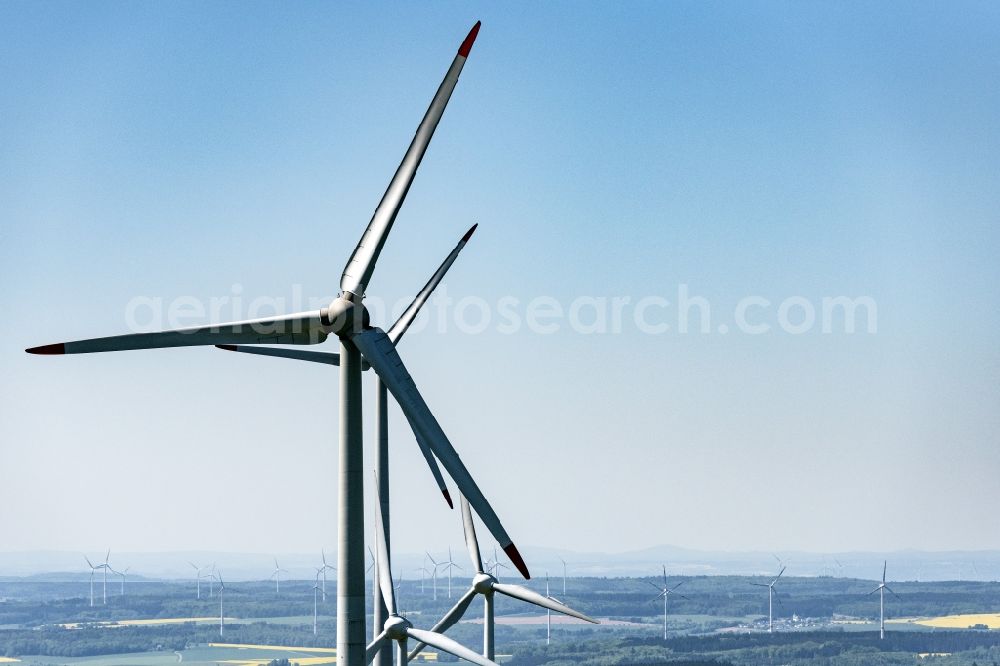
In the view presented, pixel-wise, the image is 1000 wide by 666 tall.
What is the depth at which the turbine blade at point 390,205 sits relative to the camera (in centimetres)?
3628

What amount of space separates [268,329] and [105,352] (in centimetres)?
→ 436

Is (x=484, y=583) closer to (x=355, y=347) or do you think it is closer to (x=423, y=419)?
(x=355, y=347)

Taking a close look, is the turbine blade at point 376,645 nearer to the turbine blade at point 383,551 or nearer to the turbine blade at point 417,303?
the turbine blade at point 383,551

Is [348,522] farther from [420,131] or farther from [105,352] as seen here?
[420,131]

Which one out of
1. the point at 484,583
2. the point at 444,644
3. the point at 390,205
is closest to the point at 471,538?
the point at 484,583

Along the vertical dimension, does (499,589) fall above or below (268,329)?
below

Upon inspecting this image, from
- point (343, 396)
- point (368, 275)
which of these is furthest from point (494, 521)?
point (368, 275)

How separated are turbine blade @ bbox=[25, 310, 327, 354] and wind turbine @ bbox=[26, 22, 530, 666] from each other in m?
0.02

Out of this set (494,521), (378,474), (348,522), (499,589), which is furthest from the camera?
(499,589)

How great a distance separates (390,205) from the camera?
37.5 m

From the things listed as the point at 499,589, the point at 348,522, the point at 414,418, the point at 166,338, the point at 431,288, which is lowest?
the point at 499,589

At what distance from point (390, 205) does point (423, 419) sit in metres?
7.06

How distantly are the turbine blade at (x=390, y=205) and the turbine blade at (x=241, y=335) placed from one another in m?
1.39

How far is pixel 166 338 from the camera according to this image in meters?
35.1
